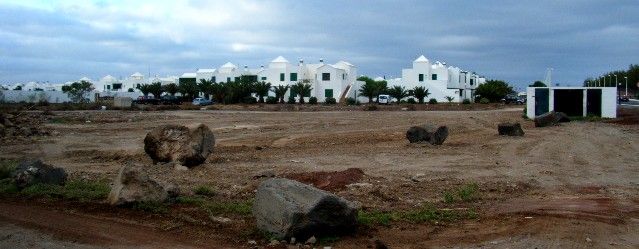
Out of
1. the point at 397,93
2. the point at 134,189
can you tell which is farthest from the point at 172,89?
the point at 134,189

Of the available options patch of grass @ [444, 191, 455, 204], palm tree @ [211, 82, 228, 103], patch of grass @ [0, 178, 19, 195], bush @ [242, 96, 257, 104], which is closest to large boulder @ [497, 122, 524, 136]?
patch of grass @ [444, 191, 455, 204]

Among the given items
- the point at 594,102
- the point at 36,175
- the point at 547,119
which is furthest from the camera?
the point at 594,102

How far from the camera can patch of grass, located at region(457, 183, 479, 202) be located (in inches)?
464

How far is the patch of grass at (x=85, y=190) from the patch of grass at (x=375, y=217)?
453 cm

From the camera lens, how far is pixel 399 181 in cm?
1365

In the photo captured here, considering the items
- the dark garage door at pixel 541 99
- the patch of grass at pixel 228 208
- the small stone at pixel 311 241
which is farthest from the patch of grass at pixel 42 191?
the dark garage door at pixel 541 99

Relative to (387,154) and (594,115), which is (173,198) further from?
(594,115)

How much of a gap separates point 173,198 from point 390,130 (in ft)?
61.2

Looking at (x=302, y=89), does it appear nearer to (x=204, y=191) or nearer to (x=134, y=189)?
(x=204, y=191)

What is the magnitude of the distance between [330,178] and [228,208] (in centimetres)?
329

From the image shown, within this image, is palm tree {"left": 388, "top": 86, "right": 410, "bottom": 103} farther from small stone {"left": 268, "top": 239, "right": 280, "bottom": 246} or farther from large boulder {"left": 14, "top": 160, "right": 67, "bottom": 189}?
small stone {"left": 268, "top": 239, "right": 280, "bottom": 246}

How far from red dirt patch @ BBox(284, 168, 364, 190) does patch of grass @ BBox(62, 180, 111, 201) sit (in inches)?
145

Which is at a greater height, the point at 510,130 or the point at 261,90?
the point at 261,90

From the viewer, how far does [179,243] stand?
8438 millimetres
